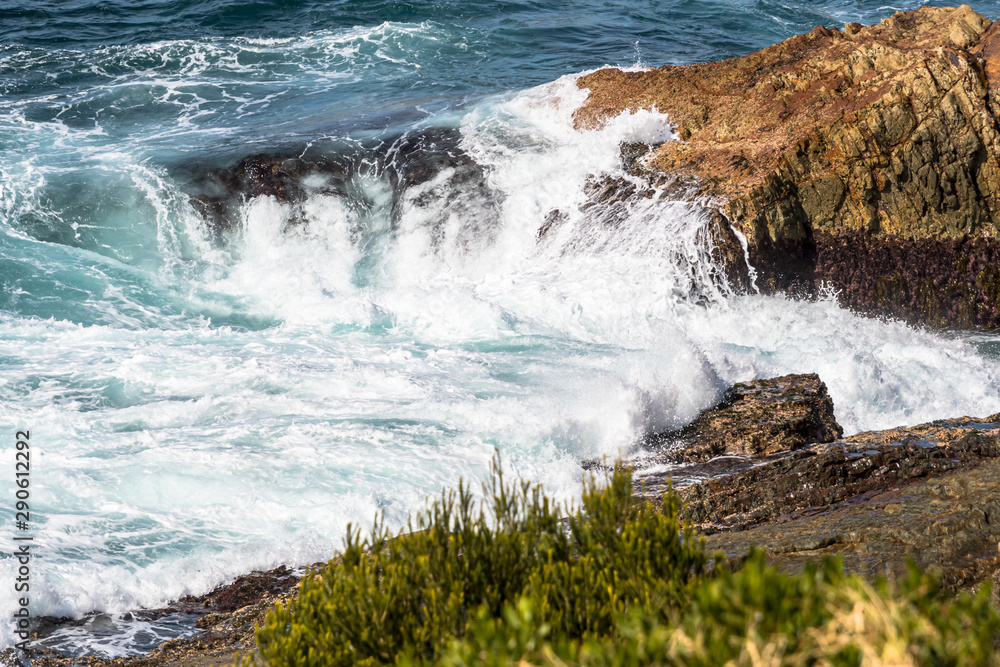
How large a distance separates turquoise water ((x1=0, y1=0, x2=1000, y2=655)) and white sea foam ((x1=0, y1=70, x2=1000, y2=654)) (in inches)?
1.5

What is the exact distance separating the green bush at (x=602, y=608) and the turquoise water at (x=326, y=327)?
2.92 m

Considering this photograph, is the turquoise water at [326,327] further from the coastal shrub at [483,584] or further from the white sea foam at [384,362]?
the coastal shrub at [483,584]

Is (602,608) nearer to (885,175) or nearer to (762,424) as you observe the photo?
(762,424)

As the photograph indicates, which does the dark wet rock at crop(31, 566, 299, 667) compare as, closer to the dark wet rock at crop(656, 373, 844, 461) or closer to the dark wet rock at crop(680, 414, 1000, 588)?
the dark wet rock at crop(680, 414, 1000, 588)

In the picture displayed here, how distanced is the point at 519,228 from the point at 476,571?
9.70 metres

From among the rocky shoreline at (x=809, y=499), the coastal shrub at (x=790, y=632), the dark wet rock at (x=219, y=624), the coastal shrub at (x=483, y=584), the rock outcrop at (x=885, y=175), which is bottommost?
the dark wet rock at (x=219, y=624)

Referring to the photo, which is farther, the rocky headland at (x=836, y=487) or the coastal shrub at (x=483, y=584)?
the rocky headland at (x=836, y=487)

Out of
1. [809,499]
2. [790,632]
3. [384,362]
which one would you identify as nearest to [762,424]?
[809,499]

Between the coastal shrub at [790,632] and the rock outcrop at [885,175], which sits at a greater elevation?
the rock outcrop at [885,175]

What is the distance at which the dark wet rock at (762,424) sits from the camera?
7547 mm

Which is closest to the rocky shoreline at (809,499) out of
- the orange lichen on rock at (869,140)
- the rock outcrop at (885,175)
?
the rock outcrop at (885,175)

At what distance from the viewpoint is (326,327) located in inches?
447

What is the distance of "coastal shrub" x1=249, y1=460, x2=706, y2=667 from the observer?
335 centimetres

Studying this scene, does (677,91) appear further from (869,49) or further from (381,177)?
(381,177)
